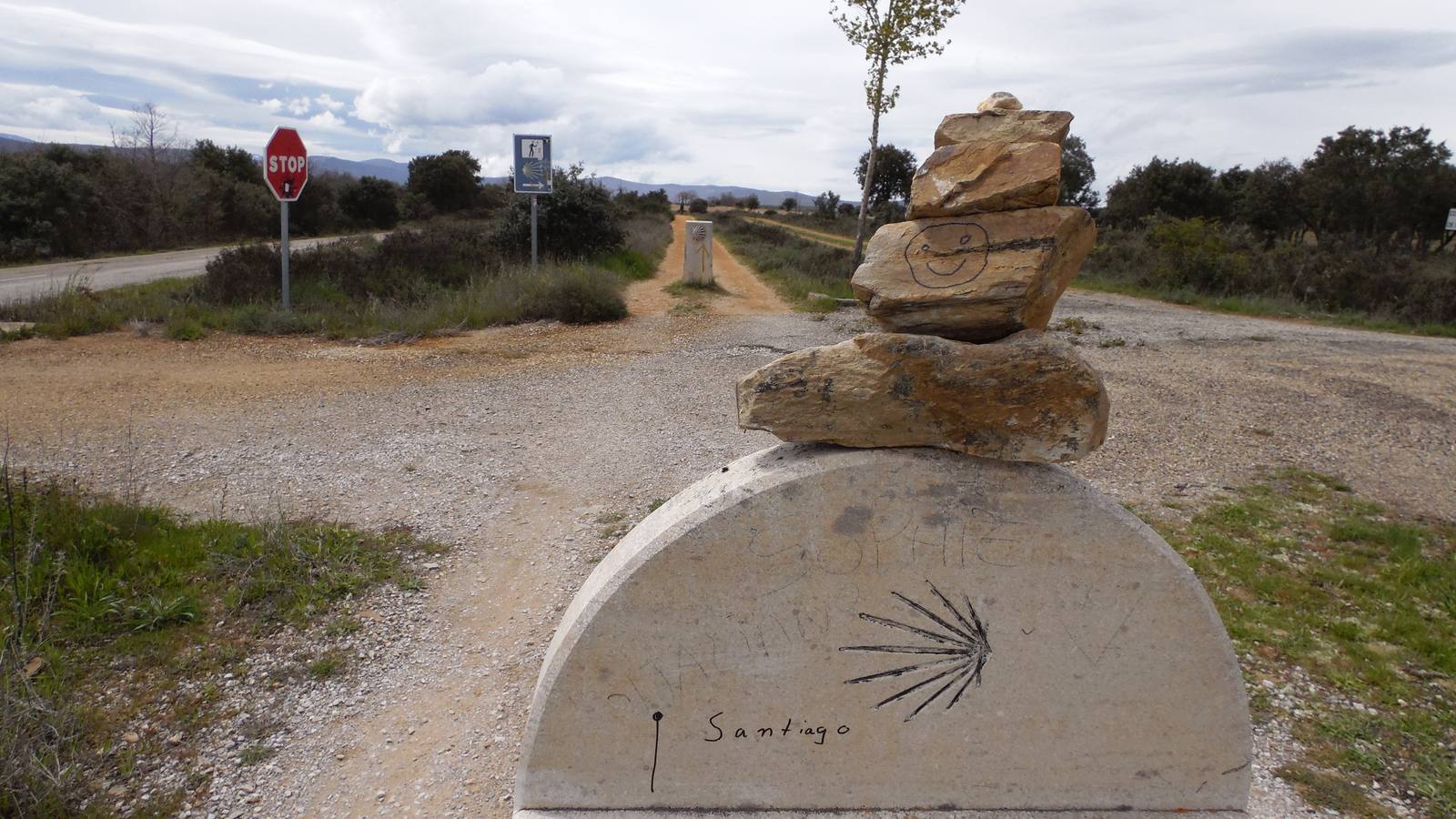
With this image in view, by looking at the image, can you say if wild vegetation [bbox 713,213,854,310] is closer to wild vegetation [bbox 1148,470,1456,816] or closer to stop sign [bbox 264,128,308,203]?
stop sign [bbox 264,128,308,203]

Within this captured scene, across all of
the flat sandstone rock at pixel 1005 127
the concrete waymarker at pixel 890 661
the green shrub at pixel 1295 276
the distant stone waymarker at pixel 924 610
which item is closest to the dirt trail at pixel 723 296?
the green shrub at pixel 1295 276

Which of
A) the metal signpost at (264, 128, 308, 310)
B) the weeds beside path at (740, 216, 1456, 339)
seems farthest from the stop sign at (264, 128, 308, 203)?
the weeds beside path at (740, 216, 1456, 339)

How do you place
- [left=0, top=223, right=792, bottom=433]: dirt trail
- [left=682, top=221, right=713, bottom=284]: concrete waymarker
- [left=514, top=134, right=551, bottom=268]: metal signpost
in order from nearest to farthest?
1. [left=0, top=223, right=792, bottom=433]: dirt trail
2. [left=514, top=134, right=551, bottom=268]: metal signpost
3. [left=682, top=221, right=713, bottom=284]: concrete waymarker

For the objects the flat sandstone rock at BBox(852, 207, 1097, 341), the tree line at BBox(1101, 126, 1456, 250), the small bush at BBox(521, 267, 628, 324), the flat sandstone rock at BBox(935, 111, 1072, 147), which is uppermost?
the tree line at BBox(1101, 126, 1456, 250)

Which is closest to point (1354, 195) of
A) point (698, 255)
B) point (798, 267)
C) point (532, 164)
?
point (798, 267)

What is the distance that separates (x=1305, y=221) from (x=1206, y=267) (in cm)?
1459

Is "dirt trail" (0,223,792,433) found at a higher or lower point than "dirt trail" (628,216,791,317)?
lower

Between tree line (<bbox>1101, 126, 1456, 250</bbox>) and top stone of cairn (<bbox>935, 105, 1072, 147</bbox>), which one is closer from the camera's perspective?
top stone of cairn (<bbox>935, 105, 1072, 147</bbox>)

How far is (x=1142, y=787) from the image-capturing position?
275 centimetres

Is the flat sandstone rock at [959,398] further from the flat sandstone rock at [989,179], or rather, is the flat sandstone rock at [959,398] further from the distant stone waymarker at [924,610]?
the flat sandstone rock at [989,179]

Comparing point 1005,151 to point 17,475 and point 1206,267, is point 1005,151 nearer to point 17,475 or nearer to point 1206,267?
point 17,475

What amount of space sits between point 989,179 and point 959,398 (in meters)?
0.72

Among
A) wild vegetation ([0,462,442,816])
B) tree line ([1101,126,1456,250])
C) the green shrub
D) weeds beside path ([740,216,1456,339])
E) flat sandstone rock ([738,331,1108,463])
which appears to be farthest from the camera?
tree line ([1101,126,1456,250])

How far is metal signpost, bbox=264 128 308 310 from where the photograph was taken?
424 inches
